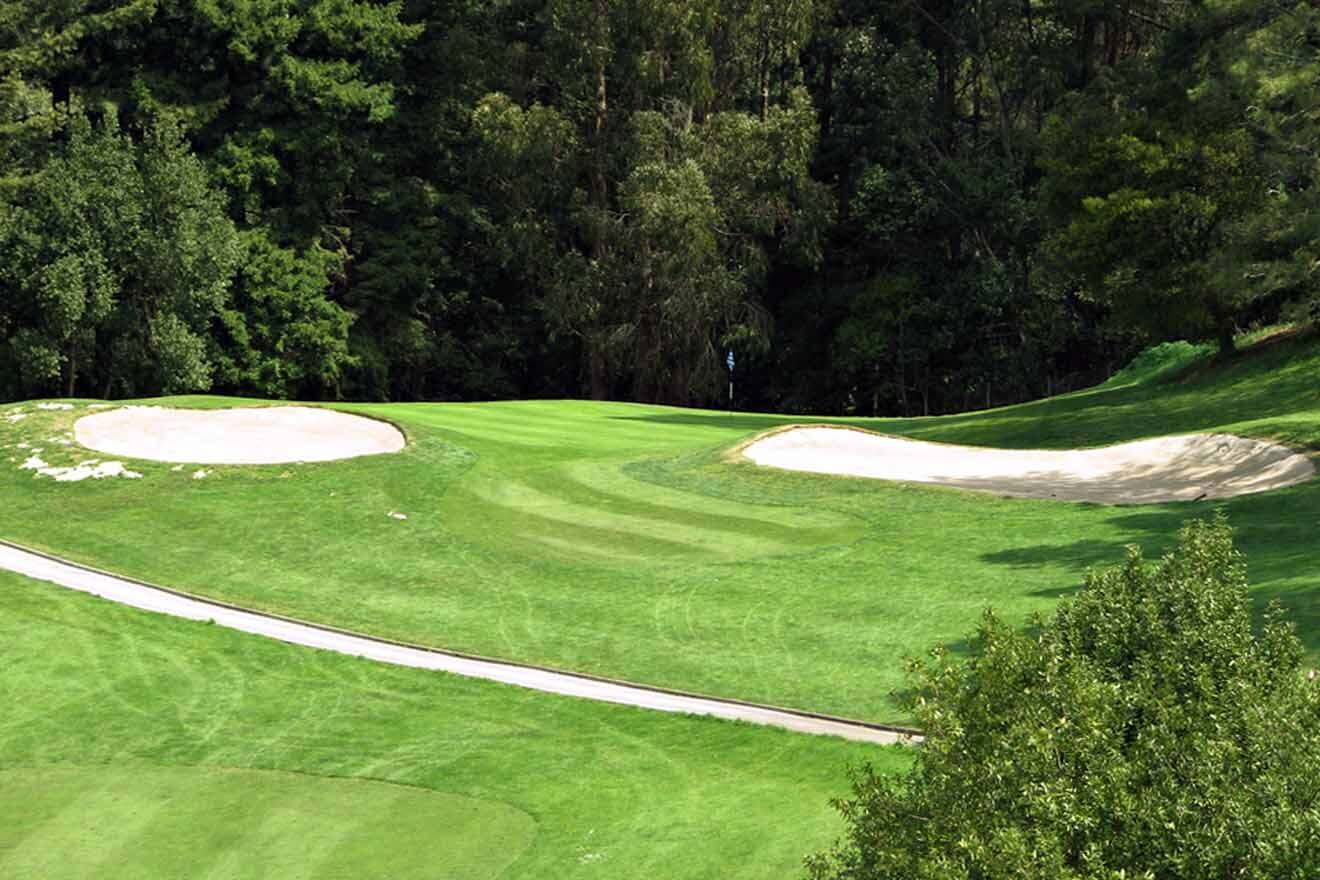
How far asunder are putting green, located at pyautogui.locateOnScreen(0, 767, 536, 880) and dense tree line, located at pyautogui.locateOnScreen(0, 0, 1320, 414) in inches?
1496

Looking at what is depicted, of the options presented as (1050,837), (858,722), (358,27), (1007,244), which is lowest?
(858,722)

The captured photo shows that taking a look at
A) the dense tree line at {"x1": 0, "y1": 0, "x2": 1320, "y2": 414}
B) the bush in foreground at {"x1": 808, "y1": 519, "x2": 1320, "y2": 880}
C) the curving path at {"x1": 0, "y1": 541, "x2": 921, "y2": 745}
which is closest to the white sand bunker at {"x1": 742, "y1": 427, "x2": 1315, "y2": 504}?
the curving path at {"x1": 0, "y1": 541, "x2": 921, "y2": 745}

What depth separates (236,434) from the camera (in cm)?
3238

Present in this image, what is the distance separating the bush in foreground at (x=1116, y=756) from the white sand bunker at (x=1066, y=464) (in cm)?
1720

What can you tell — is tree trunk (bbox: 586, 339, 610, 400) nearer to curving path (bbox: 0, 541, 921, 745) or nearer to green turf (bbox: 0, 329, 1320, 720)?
green turf (bbox: 0, 329, 1320, 720)

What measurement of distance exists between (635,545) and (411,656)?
5424 mm

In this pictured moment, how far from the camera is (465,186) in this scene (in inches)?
2532

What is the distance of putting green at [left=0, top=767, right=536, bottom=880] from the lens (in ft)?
44.9

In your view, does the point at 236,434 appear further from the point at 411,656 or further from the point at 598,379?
the point at 598,379

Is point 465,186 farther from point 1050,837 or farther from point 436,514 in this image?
point 1050,837

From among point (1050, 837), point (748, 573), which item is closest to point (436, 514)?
point (748, 573)

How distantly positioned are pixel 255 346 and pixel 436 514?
33.4 meters

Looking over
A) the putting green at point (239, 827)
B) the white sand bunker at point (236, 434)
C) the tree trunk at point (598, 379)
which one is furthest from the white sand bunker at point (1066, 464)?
the tree trunk at point (598, 379)

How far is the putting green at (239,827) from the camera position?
1369 cm
